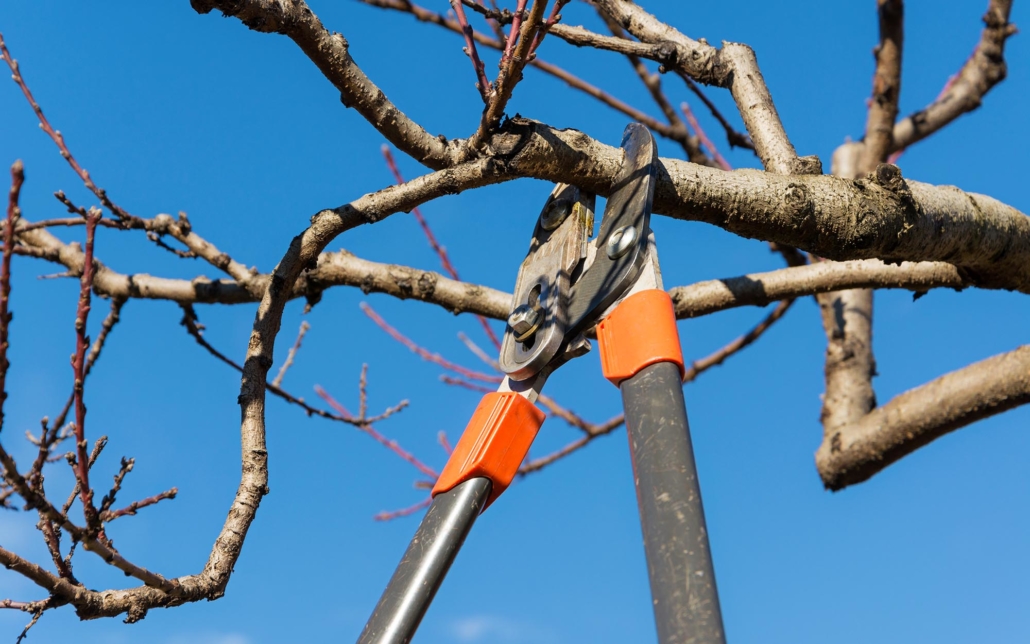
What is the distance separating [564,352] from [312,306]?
42.3 inches

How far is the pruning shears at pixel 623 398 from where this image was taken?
3.78ft

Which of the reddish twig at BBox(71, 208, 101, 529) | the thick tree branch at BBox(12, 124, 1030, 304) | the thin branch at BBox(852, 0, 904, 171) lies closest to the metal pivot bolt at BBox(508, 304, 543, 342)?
the thick tree branch at BBox(12, 124, 1030, 304)

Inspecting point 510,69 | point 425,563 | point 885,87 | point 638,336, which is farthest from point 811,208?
point 885,87

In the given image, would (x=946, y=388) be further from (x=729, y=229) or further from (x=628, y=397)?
(x=628, y=397)

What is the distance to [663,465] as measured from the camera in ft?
4.00

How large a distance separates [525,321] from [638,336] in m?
0.25

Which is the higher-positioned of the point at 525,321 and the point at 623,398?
the point at 525,321

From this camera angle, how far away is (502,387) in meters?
1.57

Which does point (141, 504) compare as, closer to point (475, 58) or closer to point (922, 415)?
point (475, 58)

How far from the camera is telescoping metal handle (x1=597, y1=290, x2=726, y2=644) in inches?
43.5

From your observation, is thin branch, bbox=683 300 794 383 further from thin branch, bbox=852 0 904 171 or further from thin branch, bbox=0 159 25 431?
thin branch, bbox=0 159 25 431

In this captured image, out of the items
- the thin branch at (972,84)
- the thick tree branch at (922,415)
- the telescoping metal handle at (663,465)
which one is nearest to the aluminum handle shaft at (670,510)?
the telescoping metal handle at (663,465)

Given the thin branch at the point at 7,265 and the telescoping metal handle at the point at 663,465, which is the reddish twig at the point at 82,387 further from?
the telescoping metal handle at the point at 663,465

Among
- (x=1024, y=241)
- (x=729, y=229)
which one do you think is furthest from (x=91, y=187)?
(x=1024, y=241)
